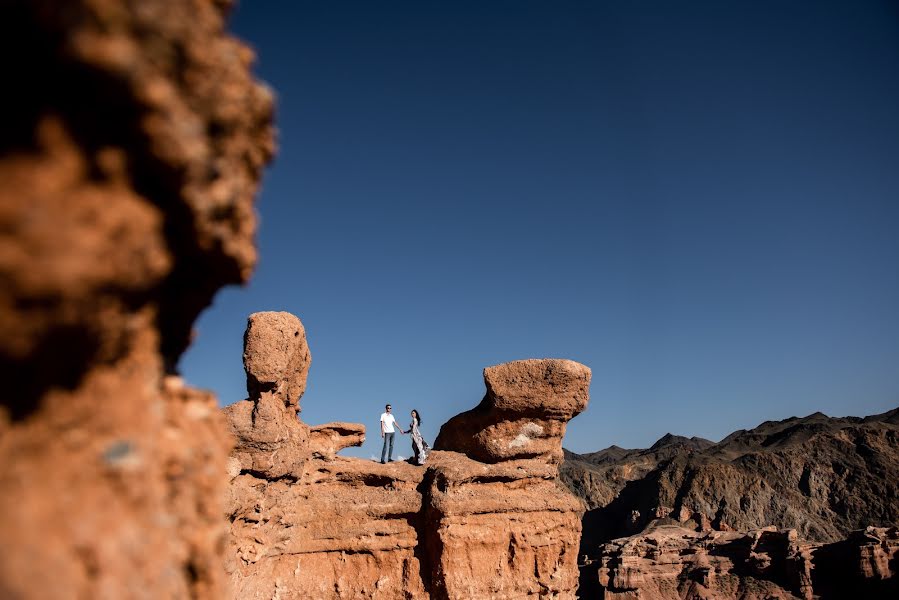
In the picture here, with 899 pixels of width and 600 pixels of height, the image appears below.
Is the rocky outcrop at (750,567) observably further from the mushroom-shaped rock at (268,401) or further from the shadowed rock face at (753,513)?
the mushroom-shaped rock at (268,401)

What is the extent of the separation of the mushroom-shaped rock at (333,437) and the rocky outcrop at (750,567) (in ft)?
89.9

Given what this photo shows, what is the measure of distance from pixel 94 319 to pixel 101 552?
0.91m

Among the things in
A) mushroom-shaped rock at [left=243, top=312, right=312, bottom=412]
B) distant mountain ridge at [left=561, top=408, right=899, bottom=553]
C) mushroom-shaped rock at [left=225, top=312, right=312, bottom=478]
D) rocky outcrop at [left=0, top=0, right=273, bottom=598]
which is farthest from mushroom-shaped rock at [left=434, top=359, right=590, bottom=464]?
distant mountain ridge at [left=561, top=408, right=899, bottom=553]

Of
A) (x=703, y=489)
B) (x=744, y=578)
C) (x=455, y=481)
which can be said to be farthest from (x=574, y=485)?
(x=455, y=481)

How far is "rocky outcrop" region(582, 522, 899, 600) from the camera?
29281mm

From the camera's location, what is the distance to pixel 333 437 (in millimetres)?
12906

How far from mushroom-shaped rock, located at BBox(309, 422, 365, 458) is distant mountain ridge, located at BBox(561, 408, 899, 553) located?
140ft

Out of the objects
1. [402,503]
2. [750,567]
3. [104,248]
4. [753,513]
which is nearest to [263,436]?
[402,503]

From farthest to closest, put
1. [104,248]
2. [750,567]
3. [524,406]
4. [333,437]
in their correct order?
[750,567], [524,406], [333,437], [104,248]

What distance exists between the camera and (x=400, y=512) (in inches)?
500

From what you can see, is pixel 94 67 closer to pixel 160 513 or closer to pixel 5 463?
pixel 5 463

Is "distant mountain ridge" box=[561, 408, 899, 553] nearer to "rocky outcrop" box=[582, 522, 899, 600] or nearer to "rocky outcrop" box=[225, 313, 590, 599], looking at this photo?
"rocky outcrop" box=[582, 522, 899, 600]

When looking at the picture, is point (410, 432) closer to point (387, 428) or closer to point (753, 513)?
point (387, 428)

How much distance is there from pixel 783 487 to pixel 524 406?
159 feet
